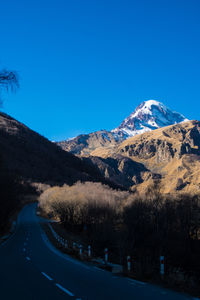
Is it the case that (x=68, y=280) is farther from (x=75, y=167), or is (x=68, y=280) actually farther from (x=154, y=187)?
(x=75, y=167)

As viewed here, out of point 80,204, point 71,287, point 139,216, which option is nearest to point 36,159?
point 80,204

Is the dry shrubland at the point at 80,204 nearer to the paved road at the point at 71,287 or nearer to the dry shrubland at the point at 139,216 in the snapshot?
the dry shrubland at the point at 139,216

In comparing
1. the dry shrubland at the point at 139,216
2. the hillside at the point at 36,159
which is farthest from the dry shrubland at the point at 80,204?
the hillside at the point at 36,159

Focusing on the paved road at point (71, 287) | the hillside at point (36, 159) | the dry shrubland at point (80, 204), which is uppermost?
the hillside at point (36, 159)

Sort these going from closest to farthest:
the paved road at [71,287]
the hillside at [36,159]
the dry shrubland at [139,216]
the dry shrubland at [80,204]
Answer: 1. the paved road at [71,287]
2. the dry shrubland at [139,216]
3. the dry shrubland at [80,204]
4. the hillside at [36,159]

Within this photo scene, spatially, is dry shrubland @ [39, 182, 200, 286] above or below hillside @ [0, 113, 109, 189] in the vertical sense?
below

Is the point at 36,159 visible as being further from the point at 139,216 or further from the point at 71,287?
the point at 71,287

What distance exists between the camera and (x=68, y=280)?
9961 millimetres

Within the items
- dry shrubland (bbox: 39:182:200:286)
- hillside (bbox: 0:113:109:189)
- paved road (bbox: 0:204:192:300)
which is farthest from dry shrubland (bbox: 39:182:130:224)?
hillside (bbox: 0:113:109:189)

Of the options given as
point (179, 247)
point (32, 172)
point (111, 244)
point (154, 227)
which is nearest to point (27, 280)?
point (111, 244)

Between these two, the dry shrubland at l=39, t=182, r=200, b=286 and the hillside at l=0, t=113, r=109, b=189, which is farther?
the hillside at l=0, t=113, r=109, b=189

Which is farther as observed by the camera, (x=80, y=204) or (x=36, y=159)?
(x=36, y=159)

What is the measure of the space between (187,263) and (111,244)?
7.96 meters

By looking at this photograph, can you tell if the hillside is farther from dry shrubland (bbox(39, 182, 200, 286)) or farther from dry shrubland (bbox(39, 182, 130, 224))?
dry shrubland (bbox(39, 182, 200, 286))
